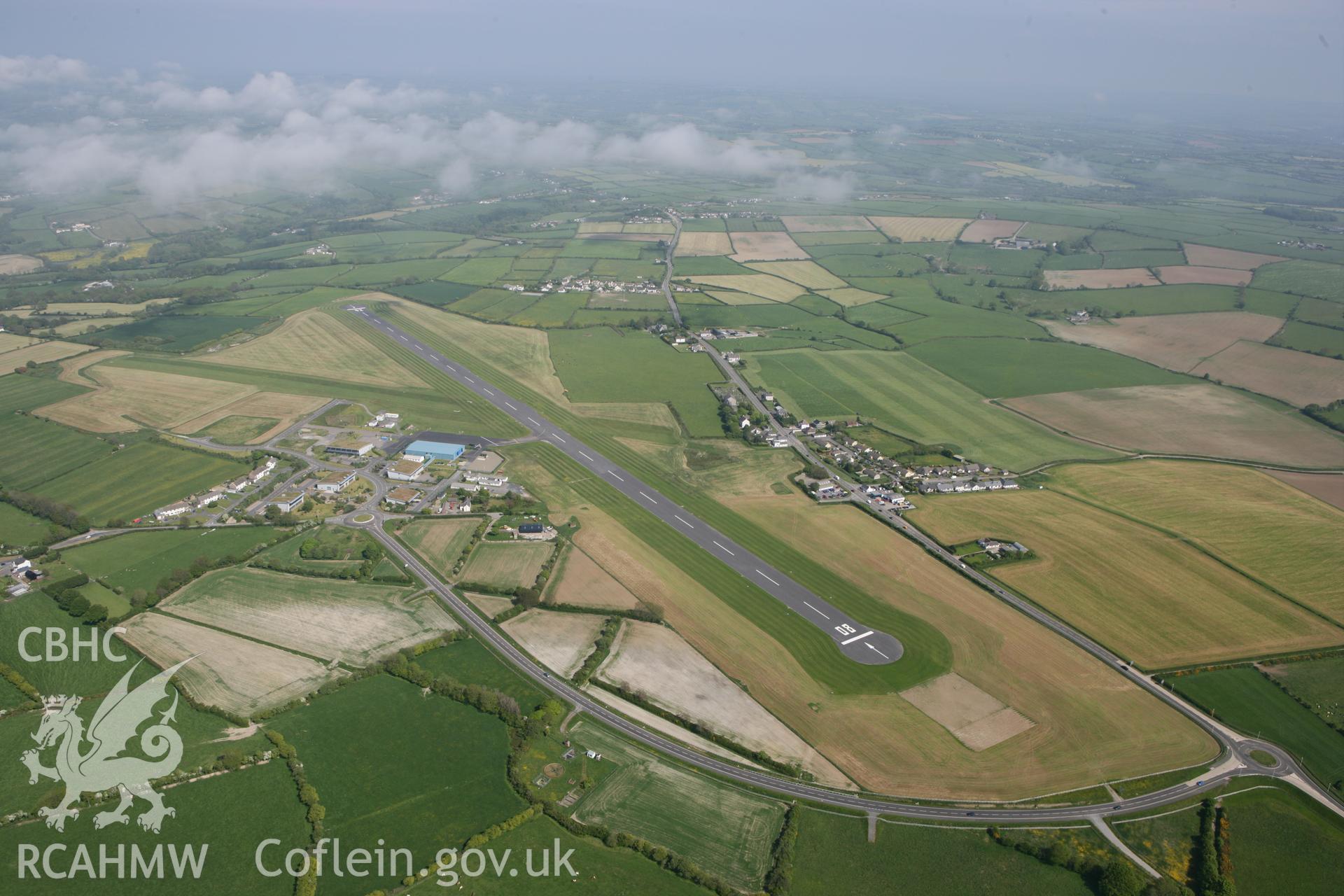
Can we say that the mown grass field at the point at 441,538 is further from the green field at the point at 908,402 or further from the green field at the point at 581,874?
the green field at the point at 908,402

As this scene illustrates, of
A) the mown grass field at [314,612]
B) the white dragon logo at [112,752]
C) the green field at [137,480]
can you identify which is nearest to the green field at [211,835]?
the white dragon logo at [112,752]

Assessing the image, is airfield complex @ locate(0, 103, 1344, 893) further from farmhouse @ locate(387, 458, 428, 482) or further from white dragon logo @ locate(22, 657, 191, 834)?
white dragon logo @ locate(22, 657, 191, 834)

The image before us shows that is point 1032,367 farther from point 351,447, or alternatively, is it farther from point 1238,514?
point 351,447

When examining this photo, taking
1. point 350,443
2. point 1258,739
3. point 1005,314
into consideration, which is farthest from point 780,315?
point 1258,739

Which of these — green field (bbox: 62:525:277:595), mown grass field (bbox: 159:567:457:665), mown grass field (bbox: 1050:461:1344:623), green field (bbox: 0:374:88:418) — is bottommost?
mown grass field (bbox: 159:567:457:665)

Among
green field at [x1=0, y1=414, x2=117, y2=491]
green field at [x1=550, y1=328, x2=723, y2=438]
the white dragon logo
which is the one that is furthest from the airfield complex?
the white dragon logo

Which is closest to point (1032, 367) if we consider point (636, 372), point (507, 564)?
point (636, 372)

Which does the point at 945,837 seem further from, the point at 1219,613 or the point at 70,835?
the point at 70,835
